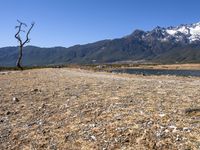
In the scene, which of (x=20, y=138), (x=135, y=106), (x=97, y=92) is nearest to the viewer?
(x=20, y=138)

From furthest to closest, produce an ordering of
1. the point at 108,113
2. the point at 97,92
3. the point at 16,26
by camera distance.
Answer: the point at 16,26 < the point at 97,92 < the point at 108,113

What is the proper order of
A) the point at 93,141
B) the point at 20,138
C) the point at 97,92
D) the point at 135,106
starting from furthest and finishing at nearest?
1. the point at 97,92
2. the point at 135,106
3. the point at 20,138
4. the point at 93,141

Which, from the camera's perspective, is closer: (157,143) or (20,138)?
(157,143)

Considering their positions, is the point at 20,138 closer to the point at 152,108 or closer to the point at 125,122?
the point at 125,122

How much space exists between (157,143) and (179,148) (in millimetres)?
796

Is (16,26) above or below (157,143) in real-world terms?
above

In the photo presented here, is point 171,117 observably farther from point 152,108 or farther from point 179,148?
point 179,148

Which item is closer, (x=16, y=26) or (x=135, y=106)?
(x=135, y=106)

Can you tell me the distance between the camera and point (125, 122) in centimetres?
1424

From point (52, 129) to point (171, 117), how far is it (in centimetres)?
477

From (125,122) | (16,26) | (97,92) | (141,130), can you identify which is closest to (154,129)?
(141,130)

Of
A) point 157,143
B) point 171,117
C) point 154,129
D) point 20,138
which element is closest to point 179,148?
point 157,143

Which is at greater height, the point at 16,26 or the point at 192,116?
the point at 16,26

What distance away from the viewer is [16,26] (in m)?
77.6
